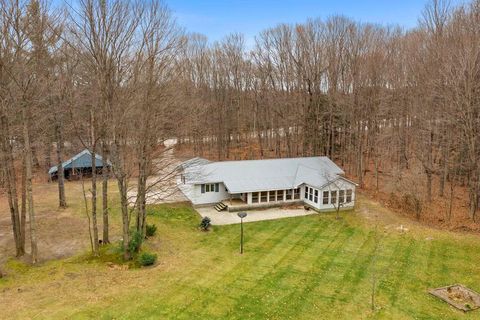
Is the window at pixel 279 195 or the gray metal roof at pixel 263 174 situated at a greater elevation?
the gray metal roof at pixel 263 174

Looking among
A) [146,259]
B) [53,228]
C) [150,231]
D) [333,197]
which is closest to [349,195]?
[333,197]

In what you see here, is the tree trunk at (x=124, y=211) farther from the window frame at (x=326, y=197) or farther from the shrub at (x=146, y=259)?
the window frame at (x=326, y=197)

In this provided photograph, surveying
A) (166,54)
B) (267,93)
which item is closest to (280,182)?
(166,54)

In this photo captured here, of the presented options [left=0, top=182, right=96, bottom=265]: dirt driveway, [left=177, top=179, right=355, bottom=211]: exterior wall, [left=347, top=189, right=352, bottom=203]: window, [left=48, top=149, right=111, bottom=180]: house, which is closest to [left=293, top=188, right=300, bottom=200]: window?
[left=177, top=179, right=355, bottom=211]: exterior wall

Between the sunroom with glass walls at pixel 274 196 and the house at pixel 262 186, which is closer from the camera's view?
the house at pixel 262 186

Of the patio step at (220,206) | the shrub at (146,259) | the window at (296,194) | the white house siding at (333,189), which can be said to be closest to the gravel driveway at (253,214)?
the patio step at (220,206)

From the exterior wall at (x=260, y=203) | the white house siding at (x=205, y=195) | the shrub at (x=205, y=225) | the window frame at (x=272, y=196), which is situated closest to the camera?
the shrub at (x=205, y=225)

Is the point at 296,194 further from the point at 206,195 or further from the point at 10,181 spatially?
the point at 10,181
